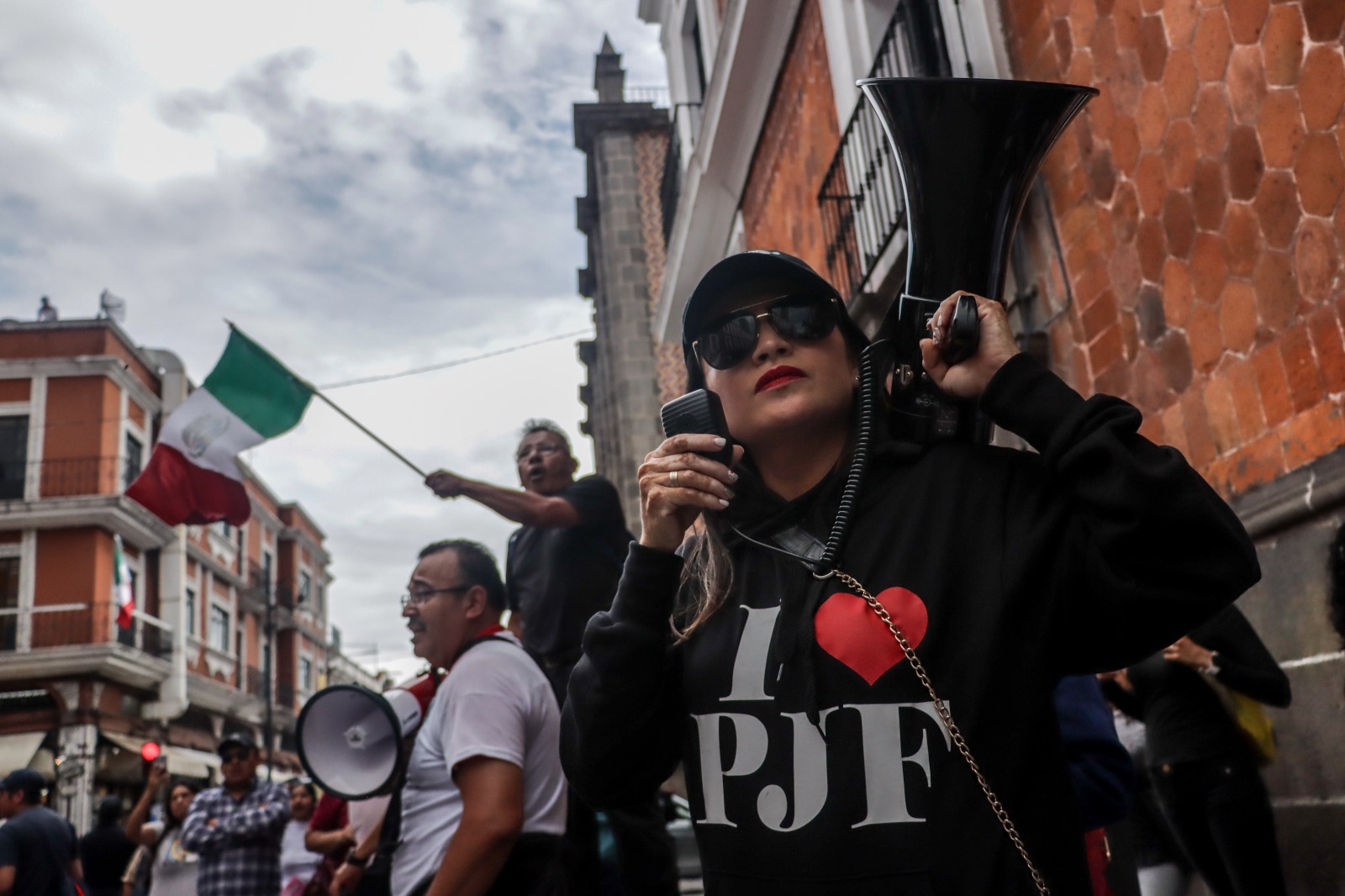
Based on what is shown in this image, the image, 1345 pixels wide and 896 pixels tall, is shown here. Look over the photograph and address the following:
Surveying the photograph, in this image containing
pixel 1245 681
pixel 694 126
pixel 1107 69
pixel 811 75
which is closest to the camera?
pixel 1245 681

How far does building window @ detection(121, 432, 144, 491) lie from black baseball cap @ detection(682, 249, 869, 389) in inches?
1191

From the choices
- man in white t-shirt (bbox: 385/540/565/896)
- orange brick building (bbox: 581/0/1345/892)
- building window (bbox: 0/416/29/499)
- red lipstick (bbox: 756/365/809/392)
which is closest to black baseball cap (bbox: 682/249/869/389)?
red lipstick (bbox: 756/365/809/392)

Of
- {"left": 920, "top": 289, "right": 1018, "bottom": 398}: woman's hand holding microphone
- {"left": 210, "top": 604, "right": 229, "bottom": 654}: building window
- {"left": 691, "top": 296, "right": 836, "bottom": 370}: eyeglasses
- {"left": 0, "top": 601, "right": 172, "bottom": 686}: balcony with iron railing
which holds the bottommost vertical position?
{"left": 920, "top": 289, "right": 1018, "bottom": 398}: woman's hand holding microphone

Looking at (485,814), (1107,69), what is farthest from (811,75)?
(485,814)

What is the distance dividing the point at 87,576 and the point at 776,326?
30.1 meters

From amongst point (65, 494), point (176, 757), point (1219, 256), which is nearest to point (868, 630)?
point (1219, 256)

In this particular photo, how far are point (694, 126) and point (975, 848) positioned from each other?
43.1 ft

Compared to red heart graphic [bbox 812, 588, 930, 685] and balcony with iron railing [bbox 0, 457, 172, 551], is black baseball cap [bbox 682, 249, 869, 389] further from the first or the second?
balcony with iron railing [bbox 0, 457, 172, 551]

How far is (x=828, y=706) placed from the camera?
1.64 meters

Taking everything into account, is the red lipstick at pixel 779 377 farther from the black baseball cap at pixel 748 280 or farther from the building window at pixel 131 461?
the building window at pixel 131 461

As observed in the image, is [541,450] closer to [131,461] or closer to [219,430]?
[219,430]

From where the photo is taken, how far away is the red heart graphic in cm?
163

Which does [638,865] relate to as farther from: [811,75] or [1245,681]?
[811,75]

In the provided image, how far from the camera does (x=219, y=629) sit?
122ft
